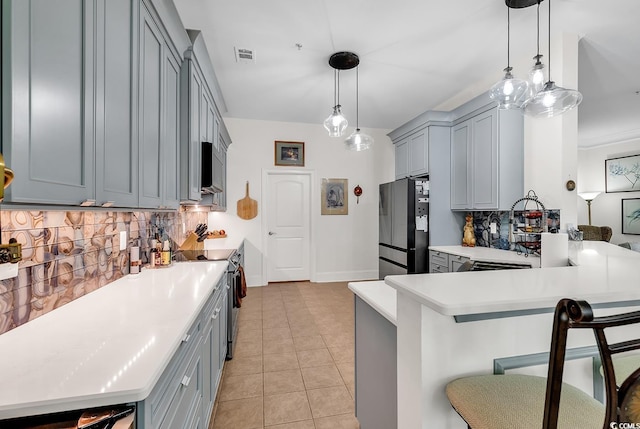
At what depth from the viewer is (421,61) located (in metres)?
3.17

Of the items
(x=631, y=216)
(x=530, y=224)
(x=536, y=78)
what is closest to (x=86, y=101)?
(x=536, y=78)

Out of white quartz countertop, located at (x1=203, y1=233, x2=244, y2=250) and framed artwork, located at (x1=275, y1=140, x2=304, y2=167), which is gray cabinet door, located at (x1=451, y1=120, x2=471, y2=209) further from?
white quartz countertop, located at (x1=203, y1=233, x2=244, y2=250)

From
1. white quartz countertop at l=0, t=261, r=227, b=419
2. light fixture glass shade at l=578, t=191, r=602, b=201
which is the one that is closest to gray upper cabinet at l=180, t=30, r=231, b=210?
white quartz countertop at l=0, t=261, r=227, b=419

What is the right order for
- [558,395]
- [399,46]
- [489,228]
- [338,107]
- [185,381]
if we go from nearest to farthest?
1. [558,395]
2. [185,381]
3. [399,46]
4. [338,107]
5. [489,228]

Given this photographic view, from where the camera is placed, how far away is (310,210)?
17.5 feet

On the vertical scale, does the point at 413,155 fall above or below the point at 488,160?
above

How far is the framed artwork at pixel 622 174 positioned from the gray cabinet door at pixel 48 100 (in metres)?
8.41

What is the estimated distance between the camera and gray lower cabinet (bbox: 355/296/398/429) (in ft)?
4.28

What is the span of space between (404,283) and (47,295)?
1420 millimetres

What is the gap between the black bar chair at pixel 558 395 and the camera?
1.86 feet

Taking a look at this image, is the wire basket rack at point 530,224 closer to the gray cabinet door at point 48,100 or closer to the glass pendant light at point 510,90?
the glass pendant light at point 510,90

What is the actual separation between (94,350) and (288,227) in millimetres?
4380

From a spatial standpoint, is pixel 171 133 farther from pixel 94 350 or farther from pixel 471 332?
pixel 471 332

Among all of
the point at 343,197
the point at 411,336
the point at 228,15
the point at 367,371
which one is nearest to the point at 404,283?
the point at 411,336
